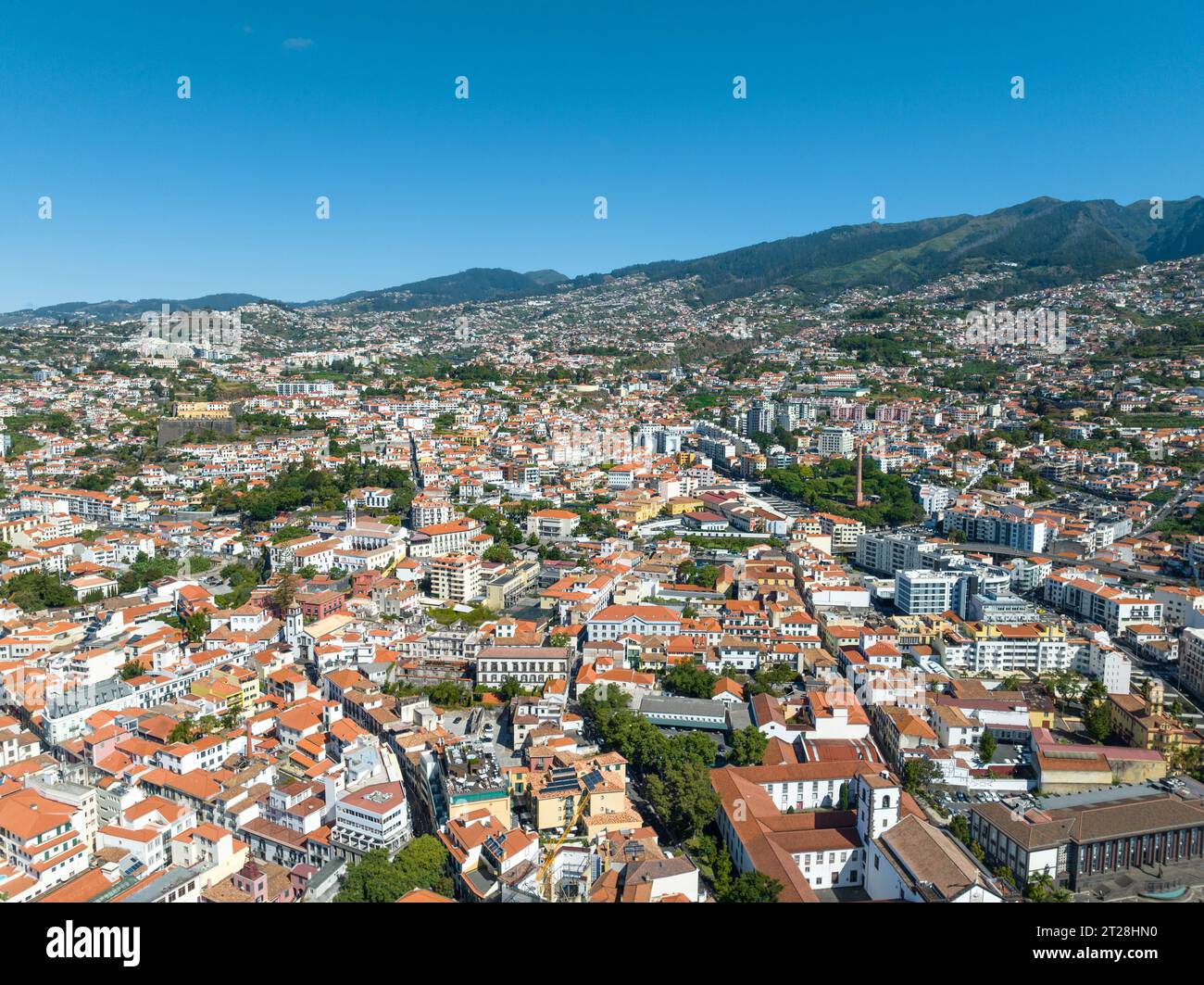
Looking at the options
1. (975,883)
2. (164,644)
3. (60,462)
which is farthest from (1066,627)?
(60,462)

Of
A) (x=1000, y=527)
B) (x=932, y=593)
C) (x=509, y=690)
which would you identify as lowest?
(x=509, y=690)

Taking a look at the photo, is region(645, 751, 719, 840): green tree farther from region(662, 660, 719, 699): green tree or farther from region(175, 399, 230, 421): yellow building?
region(175, 399, 230, 421): yellow building

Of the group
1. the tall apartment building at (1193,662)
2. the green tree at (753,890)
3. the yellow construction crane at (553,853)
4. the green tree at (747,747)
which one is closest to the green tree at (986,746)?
the green tree at (747,747)

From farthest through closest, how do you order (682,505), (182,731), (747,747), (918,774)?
(682,505), (182,731), (747,747), (918,774)

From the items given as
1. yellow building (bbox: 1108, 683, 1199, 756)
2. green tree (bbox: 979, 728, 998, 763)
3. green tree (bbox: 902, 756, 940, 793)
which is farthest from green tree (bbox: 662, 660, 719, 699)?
yellow building (bbox: 1108, 683, 1199, 756)

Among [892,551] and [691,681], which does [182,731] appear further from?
[892,551]

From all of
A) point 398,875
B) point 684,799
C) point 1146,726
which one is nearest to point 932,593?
point 1146,726

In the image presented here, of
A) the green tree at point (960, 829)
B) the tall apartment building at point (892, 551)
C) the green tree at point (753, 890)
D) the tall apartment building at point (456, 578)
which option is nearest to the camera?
the green tree at point (753, 890)

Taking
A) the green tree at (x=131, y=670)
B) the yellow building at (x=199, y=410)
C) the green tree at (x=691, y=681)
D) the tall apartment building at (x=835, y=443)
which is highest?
the yellow building at (x=199, y=410)

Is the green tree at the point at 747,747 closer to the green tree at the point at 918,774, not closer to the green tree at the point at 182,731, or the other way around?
the green tree at the point at 918,774

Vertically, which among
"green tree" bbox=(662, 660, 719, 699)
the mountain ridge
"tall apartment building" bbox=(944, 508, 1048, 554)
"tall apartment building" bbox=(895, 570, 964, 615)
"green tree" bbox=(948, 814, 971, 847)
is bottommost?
"green tree" bbox=(948, 814, 971, 847)
